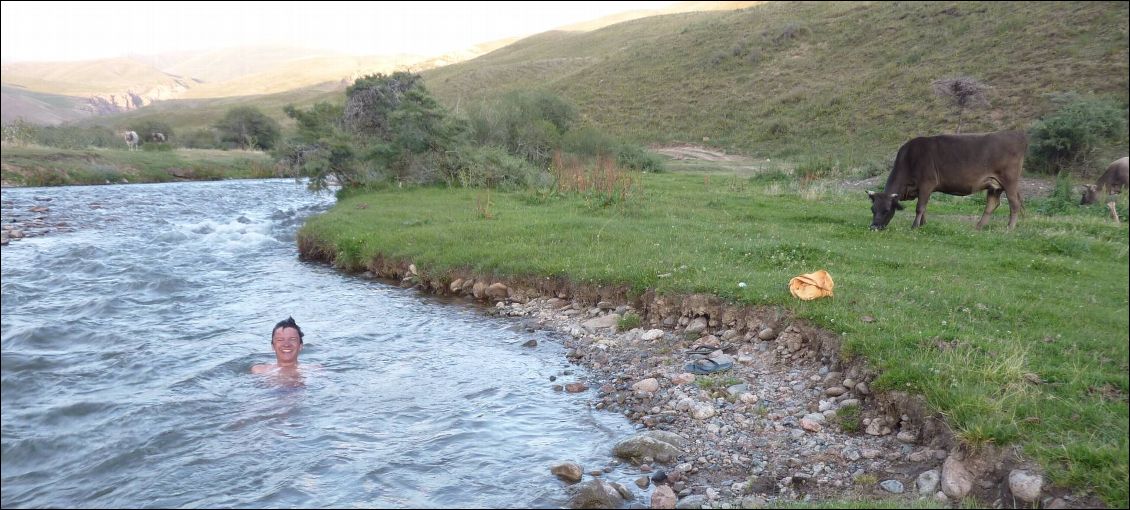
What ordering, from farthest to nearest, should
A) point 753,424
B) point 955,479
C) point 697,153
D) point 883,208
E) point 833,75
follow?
point 833,75
point 697,153
point 883,208
point 753,424
point 955,479

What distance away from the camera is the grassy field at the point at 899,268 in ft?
17.4

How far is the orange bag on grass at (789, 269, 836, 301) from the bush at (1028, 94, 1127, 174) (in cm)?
343

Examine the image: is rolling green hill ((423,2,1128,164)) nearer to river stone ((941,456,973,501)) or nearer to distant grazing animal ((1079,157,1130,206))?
distant grazing animal ((1079,157,1130,206))

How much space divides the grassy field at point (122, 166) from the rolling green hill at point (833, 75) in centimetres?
1483

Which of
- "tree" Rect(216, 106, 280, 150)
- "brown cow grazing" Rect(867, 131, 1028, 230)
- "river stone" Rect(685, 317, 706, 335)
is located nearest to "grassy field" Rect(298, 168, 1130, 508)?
"river stone" Rect(685, 317, 706, 335)

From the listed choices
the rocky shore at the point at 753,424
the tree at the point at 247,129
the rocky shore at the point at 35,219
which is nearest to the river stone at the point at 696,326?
the rocky shore at the point at 753,424

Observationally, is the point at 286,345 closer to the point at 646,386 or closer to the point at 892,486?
the point at 646,386

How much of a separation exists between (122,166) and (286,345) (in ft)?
101

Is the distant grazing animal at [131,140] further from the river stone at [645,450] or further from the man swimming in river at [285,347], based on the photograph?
the river stone at [645,450]

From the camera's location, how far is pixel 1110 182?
41.7 ft

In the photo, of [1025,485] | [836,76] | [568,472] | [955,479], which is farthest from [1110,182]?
[836,76]

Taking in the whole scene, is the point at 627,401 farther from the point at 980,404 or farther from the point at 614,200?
the point at 614,200

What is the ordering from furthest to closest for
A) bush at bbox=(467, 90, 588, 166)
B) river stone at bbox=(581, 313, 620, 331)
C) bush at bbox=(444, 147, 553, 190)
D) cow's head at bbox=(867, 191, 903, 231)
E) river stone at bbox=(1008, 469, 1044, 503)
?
bush at bbox=(467, 90, 588, 166)
bush at bbox=(444, 147, 553, 190)
cow's head at bbox=(867, 191, 903, 231)
river stone at bbox=(581, 313, 620, 331)
river stone at bbox=(1008, 469, 1044, 503)

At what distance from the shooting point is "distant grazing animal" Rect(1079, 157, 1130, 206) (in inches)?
450
